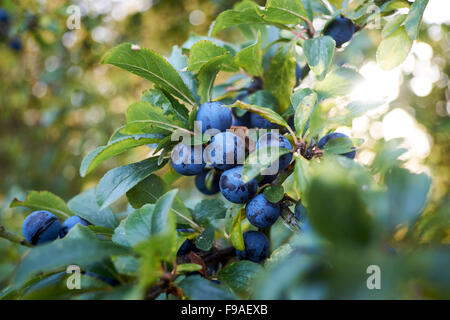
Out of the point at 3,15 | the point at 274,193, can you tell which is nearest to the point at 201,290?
the point at 274,193

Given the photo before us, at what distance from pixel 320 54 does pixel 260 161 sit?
0.29m

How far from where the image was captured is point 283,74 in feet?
2.59

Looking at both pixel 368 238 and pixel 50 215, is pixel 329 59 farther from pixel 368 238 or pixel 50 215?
pixel 50 215

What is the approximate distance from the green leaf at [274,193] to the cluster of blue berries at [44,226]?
0.45 m

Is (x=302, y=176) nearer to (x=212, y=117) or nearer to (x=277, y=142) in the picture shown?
(x=277, y=142)

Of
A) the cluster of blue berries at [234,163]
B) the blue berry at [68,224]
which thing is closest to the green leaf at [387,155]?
the cluster of blue berries at [234,163]

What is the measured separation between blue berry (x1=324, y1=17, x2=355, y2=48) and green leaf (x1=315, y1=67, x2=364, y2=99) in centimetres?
16

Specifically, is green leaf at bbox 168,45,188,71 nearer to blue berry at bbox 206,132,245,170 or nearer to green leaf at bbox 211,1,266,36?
green leaf at bbox 211,1,266,36

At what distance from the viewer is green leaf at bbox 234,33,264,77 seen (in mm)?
709

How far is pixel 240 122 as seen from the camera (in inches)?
32.3

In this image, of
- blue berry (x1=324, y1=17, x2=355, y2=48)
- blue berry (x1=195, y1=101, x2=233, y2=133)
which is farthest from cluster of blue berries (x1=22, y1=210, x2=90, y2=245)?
blue berry (x1=324, y1=17, x2=355, y2=48)

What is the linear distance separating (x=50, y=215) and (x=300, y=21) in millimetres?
753

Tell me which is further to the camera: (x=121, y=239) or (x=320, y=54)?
(x=320, y=54)
